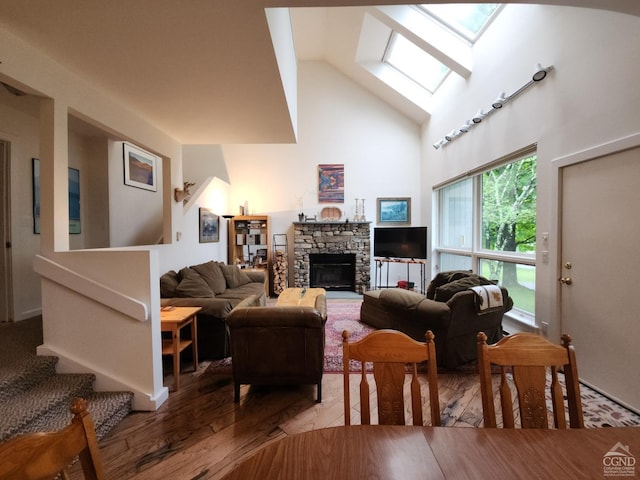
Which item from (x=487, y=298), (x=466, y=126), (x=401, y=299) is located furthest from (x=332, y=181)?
(x=487, y=298)

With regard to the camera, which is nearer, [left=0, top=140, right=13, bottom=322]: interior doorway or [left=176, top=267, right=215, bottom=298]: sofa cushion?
[left=0, top=140, right=13, bottom=322]: interior doorway

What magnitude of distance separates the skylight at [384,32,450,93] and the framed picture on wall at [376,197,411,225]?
2198mm

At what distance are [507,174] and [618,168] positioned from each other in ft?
4.62

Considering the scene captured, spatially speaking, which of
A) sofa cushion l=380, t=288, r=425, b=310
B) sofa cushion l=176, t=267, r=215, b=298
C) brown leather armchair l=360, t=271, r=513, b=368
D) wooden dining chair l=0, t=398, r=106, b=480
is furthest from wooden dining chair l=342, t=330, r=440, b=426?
sofa cushion l=176, t=267, r=215, b=298

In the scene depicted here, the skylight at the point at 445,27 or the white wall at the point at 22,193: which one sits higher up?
the skylight at the point at 445,27

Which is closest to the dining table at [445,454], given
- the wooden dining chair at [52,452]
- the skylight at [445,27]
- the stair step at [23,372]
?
the wooden dining chair at [52,452]

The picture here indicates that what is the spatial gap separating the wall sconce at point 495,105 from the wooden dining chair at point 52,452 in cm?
395

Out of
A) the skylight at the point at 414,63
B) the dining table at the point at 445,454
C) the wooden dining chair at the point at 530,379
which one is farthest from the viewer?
the skylight at the point at 414,63

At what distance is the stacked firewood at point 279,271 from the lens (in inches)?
225

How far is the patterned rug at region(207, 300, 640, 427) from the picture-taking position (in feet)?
6.16

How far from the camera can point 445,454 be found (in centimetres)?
78

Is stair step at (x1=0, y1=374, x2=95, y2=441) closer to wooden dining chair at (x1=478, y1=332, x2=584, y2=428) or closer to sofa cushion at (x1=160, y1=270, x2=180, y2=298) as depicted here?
sofa cushion at (x1=160, y1=270, x2=180, y2=298)

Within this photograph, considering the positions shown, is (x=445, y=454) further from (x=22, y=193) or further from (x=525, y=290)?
(x=22, y=193)

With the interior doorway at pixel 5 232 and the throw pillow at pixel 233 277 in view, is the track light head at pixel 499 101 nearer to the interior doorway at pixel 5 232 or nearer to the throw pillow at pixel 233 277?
the throw pillow at pixel 233 277
